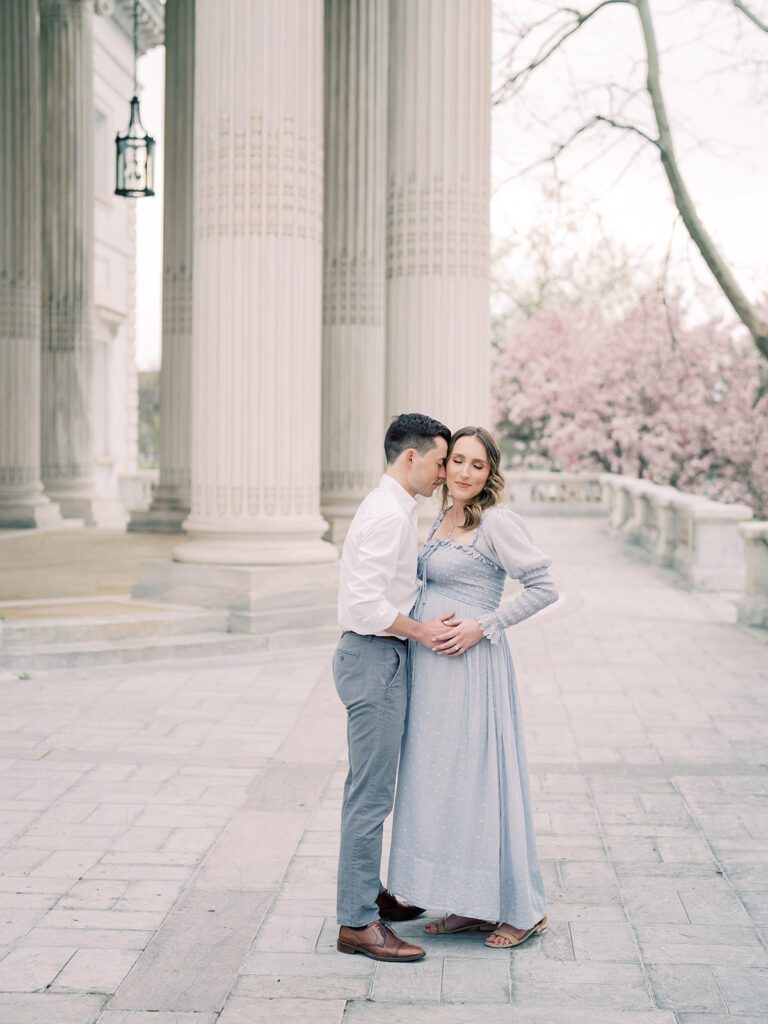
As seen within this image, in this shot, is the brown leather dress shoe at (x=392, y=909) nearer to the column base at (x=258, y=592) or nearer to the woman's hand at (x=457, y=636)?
the woman's hand at (x=457, y=636)

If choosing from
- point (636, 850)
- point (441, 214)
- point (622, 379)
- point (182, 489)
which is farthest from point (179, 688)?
point (622, 379)

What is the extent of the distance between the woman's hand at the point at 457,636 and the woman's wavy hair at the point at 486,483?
36cm

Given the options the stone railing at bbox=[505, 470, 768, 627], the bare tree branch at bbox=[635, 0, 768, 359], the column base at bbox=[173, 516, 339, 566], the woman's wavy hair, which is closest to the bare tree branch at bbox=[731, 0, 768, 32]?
the bare tree branch at bbox=[635, 0, 768, 359]

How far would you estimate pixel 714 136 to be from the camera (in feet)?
55.4

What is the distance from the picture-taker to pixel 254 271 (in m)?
11.4

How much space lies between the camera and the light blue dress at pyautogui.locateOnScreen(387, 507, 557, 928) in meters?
4.61

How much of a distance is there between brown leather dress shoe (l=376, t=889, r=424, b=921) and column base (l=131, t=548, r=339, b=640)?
20.8ft

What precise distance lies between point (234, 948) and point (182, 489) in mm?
15702

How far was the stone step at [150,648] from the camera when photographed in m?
10.2

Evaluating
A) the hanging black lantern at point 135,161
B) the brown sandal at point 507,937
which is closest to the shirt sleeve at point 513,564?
the brown sandal at point 507,937

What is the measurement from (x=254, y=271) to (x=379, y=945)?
7807 mm

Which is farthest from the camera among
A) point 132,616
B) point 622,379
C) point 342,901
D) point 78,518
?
point 622,379

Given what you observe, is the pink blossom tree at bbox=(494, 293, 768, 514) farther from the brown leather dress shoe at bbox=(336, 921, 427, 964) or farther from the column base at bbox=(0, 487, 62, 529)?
the brown leather dress shoe at bbox=(336, 921, 427, 964)

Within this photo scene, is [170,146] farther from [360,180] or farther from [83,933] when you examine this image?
[83,933]
